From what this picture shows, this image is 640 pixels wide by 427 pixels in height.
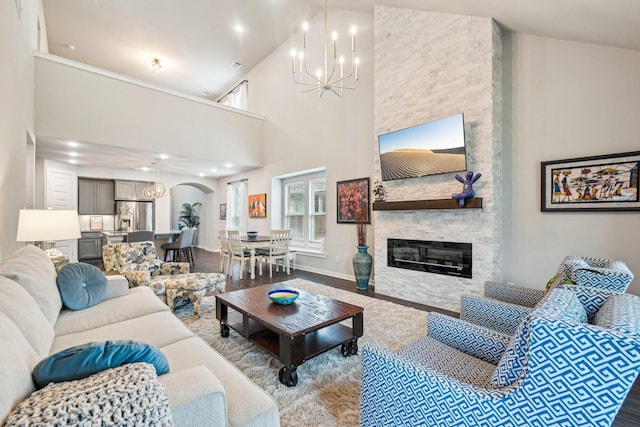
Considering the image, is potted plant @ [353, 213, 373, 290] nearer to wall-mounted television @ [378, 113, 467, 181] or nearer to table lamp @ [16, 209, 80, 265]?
wall-mounted television @ [378, 113, 467, 181]

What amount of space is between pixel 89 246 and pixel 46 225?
237 inches

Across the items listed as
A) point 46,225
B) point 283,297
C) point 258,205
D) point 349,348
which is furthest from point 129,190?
point 349,348

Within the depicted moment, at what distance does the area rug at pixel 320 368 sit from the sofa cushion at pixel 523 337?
1.02 metres

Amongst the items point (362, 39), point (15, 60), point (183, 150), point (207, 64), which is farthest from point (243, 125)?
point (15, 60)

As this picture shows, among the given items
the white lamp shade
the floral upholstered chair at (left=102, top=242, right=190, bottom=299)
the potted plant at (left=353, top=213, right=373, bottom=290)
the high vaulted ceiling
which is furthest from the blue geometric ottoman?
the high vaulted ceiling

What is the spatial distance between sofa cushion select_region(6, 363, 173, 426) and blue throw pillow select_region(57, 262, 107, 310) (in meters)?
1.78

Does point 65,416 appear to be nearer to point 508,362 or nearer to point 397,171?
point 508,362

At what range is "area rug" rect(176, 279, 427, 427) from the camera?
69.1 inches

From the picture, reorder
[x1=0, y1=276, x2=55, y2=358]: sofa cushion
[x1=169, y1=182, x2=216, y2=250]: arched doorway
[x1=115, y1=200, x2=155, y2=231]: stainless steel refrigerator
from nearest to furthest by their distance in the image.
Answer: [x1=0, y1=276, x2=55, y2=358]: sofa cushion
[x1=115, y1=200, x2=155, y2=231]: stainless steel refrigerator
[x1=169, y1=182, x2=216, y2=250]: arched doorway

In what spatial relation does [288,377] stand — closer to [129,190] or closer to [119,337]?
[119,337]

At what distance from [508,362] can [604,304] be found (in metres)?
0.55

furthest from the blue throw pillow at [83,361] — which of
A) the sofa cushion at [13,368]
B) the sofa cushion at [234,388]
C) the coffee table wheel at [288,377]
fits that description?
the coffee table wheel at [288,377]

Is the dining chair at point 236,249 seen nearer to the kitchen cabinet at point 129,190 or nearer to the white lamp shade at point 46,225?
the white lamp shade at point 46,225

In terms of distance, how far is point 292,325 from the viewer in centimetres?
211
